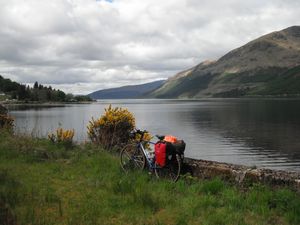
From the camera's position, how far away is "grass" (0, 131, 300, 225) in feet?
24.0

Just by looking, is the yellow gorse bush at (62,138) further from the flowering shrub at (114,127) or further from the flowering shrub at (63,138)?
the flowering shrub at (114,127)

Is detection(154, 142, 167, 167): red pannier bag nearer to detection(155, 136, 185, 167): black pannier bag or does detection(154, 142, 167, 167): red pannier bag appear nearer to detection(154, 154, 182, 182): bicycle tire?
detection(155, 136, 185, 167): black pannier bag

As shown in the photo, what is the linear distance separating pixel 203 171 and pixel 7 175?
5.55 metres

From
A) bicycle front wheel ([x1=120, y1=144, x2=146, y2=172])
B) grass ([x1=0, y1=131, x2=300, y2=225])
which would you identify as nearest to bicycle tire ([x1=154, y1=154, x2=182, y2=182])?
grass ([x1=0, y1=131, x2=300, y2=225])

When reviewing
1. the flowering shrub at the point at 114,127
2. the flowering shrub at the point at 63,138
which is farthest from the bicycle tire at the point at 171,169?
the flowering shrub at the point at 114,127

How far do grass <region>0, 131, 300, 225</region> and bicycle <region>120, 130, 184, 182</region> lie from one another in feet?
1.27

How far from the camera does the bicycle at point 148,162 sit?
35.3 ft

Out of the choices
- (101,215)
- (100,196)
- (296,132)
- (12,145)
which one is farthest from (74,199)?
(296,132)

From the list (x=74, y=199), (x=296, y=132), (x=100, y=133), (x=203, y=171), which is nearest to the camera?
(x=74, y=199)

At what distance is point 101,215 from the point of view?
7492mm

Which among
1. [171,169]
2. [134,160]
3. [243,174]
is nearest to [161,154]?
[171,169]

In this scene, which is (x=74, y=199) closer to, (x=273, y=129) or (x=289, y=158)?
(x=289, y=158)

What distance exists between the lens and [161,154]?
1066 cm

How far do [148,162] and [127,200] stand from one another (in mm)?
2964
